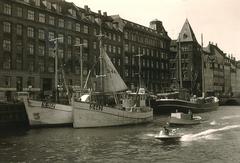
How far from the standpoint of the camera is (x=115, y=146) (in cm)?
4103

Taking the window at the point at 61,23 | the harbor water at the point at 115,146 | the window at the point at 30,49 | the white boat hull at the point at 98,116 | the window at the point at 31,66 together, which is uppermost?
the window at the point at 61,23

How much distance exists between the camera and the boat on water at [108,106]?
5903 centimetres

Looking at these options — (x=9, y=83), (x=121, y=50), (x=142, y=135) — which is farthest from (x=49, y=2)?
(x=142, y=135)

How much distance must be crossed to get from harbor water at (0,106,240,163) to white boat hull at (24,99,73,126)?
3.83 metres

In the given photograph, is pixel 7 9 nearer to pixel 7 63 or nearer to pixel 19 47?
pixel 19 47

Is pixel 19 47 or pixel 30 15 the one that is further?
pixel 30 15

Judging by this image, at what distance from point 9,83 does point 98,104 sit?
2956 cm

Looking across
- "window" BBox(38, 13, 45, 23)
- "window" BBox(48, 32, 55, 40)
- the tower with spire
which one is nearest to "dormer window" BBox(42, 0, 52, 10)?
"window" BBox(38, 13, 45, 23)

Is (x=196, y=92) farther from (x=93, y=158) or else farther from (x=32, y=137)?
(x=93, y=158)

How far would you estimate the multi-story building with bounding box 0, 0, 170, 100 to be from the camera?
83.1 m

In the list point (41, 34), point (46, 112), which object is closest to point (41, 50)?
point (41, 34)

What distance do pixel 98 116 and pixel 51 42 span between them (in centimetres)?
3783

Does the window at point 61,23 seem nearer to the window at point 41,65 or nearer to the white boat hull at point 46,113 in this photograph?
the window at point 41,65

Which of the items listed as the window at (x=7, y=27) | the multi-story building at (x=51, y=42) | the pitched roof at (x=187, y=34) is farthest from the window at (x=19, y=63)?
the pitched roof at (x=187, y=34)
